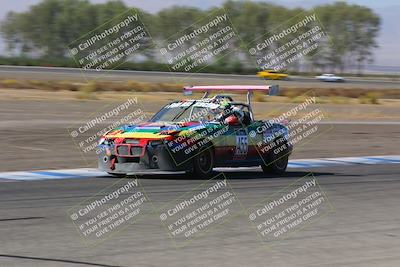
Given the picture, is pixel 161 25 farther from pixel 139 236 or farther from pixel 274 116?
pixel 139 236

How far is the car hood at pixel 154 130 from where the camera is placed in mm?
13523

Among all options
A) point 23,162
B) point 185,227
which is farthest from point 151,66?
point 185,227

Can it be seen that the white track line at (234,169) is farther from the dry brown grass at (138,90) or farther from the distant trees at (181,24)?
the distant trees at (181,24)

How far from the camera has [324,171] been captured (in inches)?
650

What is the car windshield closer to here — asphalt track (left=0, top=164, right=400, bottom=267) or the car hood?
the car hood

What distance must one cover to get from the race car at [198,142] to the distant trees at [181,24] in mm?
82879

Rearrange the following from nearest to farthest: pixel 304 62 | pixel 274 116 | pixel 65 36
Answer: pixel 274 116 < pixel 65 36 < pixel 304 62

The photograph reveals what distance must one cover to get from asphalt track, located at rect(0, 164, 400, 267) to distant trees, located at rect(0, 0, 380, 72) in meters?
85.6

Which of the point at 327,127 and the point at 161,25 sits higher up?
the point at 161,25

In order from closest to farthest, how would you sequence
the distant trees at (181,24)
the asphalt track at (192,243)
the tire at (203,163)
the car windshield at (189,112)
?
the asphalt track at (192,243) → the tire at (203,163) → the car windshield at (189,112) → the distant trees at (181,24)

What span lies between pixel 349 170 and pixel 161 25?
95716 millimetres

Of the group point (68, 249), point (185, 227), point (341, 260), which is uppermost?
point (68, 249)

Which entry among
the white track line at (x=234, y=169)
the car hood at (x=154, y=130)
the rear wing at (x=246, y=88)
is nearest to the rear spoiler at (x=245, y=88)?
the rear wing at (x=246, y=88)

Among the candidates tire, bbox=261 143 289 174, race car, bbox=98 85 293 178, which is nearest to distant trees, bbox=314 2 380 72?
tire, bbox=261 143 289 174
